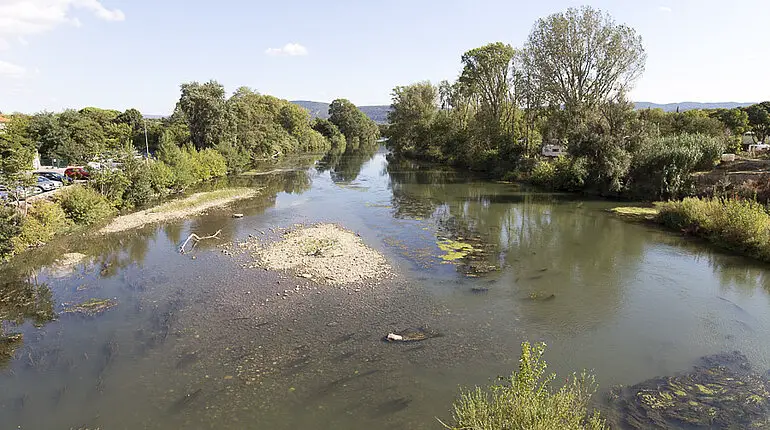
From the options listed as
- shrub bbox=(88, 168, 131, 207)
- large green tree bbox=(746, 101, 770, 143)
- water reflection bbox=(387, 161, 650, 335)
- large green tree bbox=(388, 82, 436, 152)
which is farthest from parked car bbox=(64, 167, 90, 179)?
large green tree bbox=(746, 101, 770, 143)

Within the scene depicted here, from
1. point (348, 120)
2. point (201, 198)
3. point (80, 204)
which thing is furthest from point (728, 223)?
point (348, 120)

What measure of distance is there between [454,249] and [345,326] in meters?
10.8

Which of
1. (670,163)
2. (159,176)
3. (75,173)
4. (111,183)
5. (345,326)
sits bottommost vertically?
(345,326)

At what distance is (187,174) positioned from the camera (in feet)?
148

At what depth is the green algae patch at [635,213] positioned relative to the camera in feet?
104

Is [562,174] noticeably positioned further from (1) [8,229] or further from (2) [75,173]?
(2) [75,173]

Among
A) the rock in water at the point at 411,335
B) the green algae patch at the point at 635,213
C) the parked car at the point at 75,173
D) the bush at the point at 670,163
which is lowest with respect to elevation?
the rock in water at the point at 411,335

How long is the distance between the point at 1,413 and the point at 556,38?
162 ft

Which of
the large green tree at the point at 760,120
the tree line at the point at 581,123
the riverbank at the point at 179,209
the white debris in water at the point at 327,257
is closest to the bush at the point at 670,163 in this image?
the tree line at the point at 581,123

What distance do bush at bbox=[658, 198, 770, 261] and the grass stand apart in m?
35.4

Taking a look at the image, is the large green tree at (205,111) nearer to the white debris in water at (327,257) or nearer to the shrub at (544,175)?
the white debris in water at (327,257)

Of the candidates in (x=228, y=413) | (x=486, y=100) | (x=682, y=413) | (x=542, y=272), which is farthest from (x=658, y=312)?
(x=486, y=100)

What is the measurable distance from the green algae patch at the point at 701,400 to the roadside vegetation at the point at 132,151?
27.0 metres

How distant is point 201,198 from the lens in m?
40.3
